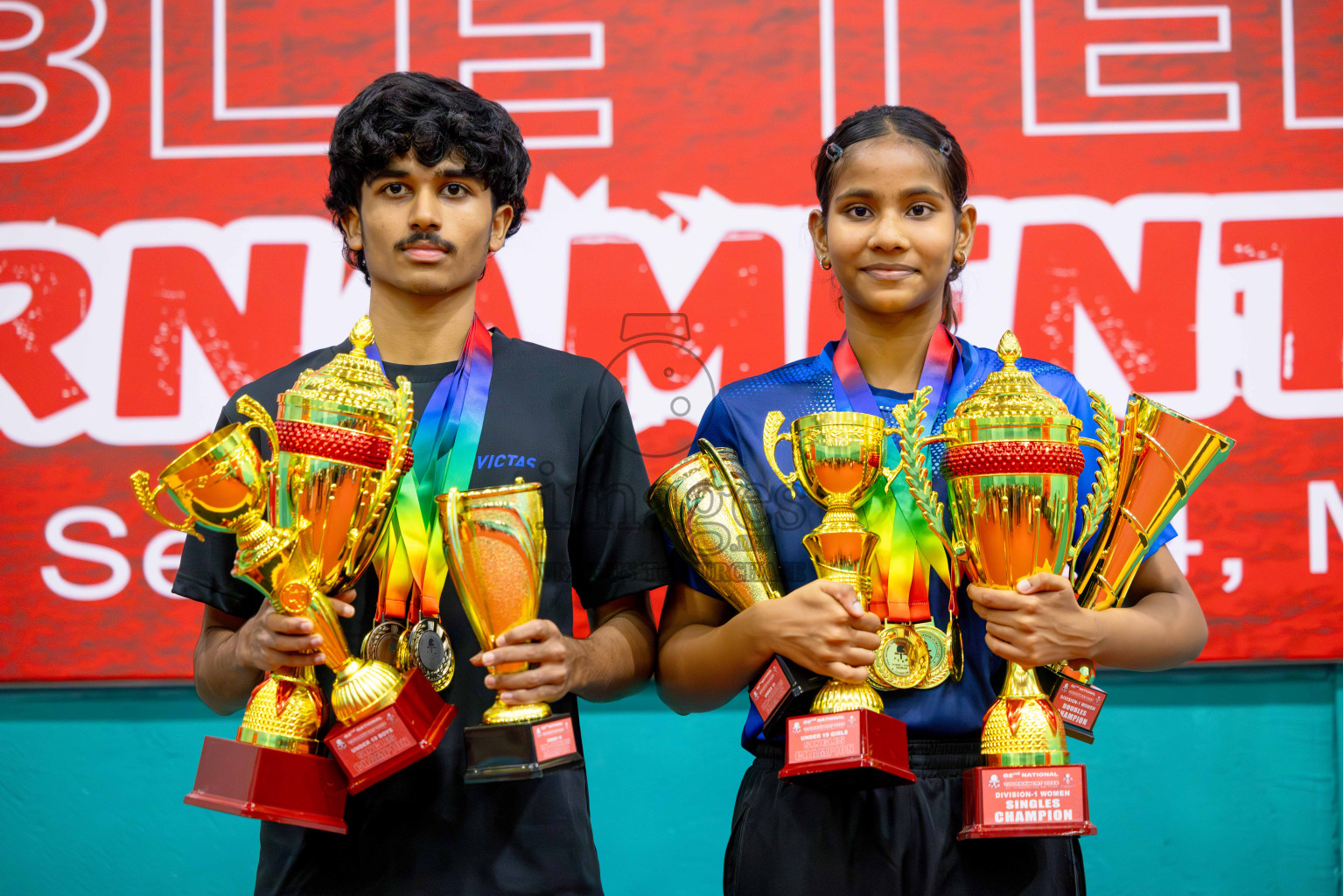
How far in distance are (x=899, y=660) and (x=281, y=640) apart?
0.74 meters

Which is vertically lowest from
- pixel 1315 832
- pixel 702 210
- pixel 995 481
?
pixel 1315 832

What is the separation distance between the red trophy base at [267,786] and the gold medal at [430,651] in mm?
157

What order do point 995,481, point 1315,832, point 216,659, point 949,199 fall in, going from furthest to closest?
point 1315,832 → point 949,199 → point 216,659 → point 995,481

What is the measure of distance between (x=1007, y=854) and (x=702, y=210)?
1.47m

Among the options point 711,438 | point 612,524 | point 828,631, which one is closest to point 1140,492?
point 828,631

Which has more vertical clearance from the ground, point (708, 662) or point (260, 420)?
point (260, 420)

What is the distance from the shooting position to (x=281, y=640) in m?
1.24

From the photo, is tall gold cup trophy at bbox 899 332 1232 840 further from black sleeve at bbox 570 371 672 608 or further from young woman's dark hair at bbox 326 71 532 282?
young woman's dark hair at bbox 326 71 532 282

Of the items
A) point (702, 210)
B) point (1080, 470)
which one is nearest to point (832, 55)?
point (702, 210)

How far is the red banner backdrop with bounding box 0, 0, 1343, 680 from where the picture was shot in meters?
2.28

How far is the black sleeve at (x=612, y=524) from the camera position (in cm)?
147

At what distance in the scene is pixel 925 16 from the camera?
2346 mm

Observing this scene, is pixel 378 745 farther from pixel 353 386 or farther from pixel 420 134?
pixel 420 134

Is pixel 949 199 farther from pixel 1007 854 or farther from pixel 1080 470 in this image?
pixel 1007 854
